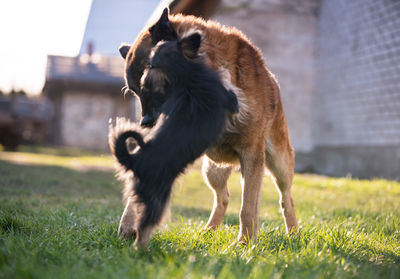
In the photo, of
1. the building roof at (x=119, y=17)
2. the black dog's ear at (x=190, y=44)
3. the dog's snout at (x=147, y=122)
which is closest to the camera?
the black dog's ear at (x=190, y=44)

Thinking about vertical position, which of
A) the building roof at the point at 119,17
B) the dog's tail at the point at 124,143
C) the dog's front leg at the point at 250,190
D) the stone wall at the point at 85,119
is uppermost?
the building roof at the point at 119,17

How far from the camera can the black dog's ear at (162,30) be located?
270cm

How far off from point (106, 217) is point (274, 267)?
2.09 meters

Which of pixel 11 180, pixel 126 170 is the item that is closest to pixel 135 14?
pixel 11 180

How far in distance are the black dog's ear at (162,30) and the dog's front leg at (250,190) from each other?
1.00m

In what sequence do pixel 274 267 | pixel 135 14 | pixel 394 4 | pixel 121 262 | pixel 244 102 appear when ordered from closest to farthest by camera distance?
pixel 121 262 < pixel 274 267 < pixel 244 102 < pixel 394 4 < pixel 135 14

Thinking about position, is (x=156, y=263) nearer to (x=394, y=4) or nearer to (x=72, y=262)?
(x=72, y=262)

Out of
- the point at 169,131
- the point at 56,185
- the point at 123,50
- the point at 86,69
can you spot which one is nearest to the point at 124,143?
the point at 169,131

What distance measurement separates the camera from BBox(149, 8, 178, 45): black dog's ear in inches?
106

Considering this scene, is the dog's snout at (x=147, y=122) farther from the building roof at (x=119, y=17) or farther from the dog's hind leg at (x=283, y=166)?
the building roof at (x=119, y=17)

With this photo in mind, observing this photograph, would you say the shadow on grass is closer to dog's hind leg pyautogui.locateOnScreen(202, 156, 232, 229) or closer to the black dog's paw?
dog's hind leg pyautogui.locateOnScreen(202, 156, 232, 229)

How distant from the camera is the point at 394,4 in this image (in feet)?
28.2

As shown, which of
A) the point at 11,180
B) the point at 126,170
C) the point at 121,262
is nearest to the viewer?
the point at 121,262

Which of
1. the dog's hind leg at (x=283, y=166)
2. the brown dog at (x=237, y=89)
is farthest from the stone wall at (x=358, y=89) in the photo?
the brown dog at (x=237, y=89)
